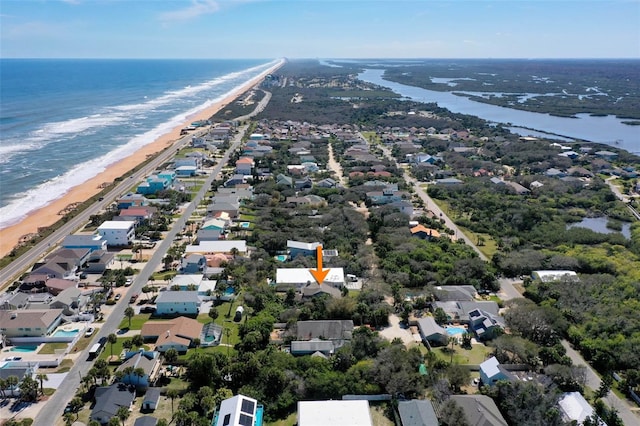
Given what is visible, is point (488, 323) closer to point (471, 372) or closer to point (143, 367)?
point (471, 372)

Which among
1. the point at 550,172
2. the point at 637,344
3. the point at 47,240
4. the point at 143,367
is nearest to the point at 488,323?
the point at 637,344

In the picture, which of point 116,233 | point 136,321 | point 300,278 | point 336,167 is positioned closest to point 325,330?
point 300,278

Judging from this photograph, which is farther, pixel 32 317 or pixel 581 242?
pixel 581 242

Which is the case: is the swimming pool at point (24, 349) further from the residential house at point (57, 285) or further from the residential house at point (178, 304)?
the residential house at point (178, 304)

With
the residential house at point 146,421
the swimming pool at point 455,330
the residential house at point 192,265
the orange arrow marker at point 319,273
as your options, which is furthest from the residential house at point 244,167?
the residential house at point 146,421

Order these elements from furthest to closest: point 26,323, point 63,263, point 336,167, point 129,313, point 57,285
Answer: point 336,167
point 63,263
point 57,285
point 129,313
point 26,323

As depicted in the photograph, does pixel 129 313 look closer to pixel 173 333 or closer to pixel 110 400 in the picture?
pixel 173 333

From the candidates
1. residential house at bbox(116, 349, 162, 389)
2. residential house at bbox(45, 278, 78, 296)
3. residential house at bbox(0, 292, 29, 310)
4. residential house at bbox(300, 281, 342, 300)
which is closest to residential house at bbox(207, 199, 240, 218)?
residential house at bbox(45, 278, 78, 296)
